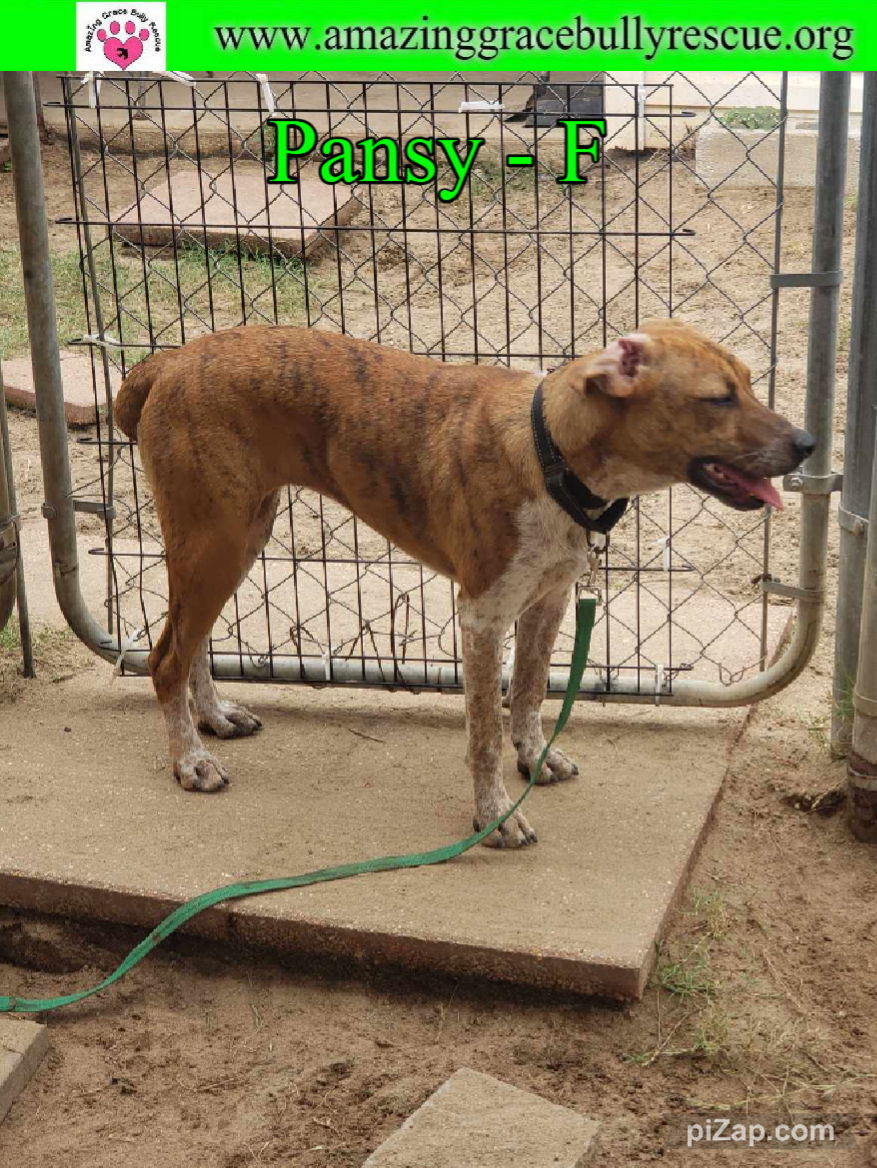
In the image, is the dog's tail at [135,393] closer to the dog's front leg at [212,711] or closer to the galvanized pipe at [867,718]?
the dog's front leg at [212,711]

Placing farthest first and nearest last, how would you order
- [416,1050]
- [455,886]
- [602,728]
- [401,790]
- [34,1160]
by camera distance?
[602,728]
[401,790]
[455,886]
[416,1050]
[34,1160]

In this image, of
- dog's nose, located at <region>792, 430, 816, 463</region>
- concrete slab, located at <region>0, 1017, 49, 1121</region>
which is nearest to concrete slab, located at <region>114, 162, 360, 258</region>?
dog's nose, located at <region>792, 430, 816, 463</region>

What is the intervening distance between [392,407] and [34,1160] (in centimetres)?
196

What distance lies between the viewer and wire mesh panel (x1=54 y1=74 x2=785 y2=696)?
15.0ft

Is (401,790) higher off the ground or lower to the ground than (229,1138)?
higher

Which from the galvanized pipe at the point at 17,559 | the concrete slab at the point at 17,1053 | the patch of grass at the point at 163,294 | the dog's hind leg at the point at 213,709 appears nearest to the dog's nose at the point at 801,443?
the dog's hind leg at the point at 213,709

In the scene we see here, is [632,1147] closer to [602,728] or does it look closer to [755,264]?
[602,728]

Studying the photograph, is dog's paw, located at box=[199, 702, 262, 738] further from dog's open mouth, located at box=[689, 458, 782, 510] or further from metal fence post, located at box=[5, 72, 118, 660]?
dog's open mouth, located at box=[689, 458, 782, 510]

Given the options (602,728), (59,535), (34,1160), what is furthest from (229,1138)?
(59,535)

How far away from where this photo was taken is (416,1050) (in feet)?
11.5

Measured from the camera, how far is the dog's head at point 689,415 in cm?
342

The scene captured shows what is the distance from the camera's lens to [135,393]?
13.7 feet

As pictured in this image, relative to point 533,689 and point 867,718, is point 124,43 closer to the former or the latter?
point 533,689

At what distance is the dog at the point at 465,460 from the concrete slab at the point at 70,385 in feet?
9.61
